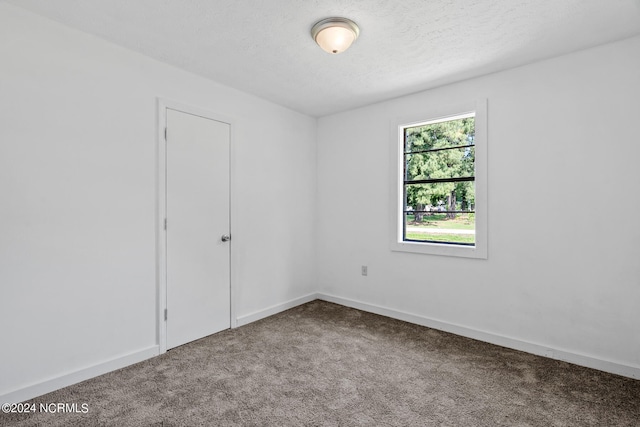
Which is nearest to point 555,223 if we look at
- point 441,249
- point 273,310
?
point 441,249

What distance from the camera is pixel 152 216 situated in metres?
2.74

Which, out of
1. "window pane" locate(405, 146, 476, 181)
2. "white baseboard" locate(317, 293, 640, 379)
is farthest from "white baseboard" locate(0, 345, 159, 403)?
"window pane" locate(405, 146, 476, 181)

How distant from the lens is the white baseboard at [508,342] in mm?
2428

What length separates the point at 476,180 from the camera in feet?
10.2

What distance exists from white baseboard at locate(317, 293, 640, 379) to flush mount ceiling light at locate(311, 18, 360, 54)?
2855 millimetres

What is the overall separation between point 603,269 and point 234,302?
11.0ft

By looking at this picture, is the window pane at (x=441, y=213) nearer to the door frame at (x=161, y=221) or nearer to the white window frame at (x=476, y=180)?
the white window frame at (x=476, y=180)

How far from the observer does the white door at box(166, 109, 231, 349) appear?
2.87 metres

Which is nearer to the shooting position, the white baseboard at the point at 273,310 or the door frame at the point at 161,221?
the door frame at the point at 161,221

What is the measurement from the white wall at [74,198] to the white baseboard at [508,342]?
96.4 inches

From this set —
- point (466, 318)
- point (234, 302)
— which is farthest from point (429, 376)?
point (234, 302)

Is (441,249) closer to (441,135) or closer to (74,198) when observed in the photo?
(441,135)

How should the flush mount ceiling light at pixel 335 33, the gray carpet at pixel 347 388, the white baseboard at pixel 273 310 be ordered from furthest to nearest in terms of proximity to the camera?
the white baseboard at pixel 273 310, the flush mount ceiling light at pixel 335 33, the gray carpet at pixel 347 388

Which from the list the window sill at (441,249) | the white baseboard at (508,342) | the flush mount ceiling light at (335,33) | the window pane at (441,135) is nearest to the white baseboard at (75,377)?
the white baseboard at (508,342)
